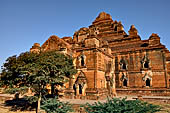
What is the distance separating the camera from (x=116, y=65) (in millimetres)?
29328

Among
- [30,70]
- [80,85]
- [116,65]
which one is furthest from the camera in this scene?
[116,65]

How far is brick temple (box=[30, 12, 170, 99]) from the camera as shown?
21344 mm

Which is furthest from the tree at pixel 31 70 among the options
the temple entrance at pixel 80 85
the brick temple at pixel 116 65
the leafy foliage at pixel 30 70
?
the brick temple at pixel 116 65

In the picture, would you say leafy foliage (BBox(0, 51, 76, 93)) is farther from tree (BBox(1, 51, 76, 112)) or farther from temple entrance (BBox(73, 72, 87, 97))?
temple entrance (BBox(73, 72, 87, 97))

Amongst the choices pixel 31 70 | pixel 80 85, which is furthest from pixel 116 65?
pixel 31 70

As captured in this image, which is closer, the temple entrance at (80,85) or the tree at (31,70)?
the tree at (31,70)

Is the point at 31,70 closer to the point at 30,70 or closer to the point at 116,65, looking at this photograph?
the point at 30,70

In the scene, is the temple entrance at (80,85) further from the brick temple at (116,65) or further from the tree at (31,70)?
the tree at (31,70)

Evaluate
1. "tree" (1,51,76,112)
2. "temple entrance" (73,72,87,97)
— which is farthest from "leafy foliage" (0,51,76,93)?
"temple entrance" (73,72,87,97)

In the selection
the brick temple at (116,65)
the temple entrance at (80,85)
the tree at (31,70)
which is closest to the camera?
the tree at (31,70)

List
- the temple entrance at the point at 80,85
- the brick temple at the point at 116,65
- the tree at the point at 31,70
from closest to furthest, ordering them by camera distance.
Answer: the tree at the point at 31,70 → the temple entrance at the point at 80,85 → the brick temple at the point at 116,65

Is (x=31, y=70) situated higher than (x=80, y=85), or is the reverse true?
(x=31, y=70)

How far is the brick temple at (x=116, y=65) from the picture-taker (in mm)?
21344

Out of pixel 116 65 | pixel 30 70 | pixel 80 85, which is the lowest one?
pixel 80 85
